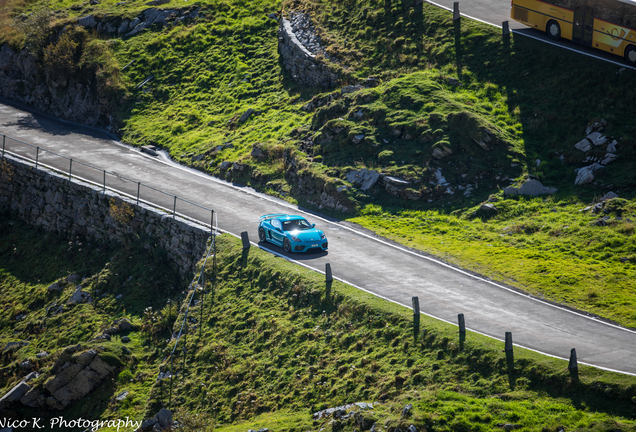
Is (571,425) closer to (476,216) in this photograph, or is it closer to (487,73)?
(476,216)

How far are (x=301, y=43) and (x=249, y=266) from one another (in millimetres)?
21614

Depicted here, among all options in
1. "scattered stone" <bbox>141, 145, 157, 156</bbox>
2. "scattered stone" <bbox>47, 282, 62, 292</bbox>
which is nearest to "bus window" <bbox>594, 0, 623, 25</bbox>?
"scattered stone" <bbox>141, 145, 157, 156</bbox>

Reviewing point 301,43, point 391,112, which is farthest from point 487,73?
point 301,43

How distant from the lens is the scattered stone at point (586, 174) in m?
24.9

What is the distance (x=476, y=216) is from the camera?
25234 millimetres

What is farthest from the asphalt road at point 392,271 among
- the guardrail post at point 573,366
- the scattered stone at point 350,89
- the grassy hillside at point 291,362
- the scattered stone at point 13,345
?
the scattered stone at point 13,345

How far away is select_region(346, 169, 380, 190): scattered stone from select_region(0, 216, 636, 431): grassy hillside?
25.2 ft

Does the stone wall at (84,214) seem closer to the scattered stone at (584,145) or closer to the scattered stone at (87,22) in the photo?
the scattered stone at (584,145)

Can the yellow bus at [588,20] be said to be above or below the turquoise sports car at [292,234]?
above

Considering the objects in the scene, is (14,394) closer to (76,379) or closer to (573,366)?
(76,379)

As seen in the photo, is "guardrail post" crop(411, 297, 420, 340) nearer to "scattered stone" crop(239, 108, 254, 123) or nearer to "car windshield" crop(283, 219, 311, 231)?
"car windshield" crop(283, 219, 311, 231)

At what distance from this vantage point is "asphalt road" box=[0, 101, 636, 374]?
16016 mm

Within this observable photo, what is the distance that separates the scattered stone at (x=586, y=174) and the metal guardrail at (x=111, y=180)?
669 inches

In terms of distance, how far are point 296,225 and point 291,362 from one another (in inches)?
294
